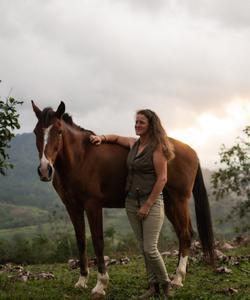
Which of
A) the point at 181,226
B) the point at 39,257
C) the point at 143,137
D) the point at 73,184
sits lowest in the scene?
the point at 39,257

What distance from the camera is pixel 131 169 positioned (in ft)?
26.9

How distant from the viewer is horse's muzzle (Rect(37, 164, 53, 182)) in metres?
7.74

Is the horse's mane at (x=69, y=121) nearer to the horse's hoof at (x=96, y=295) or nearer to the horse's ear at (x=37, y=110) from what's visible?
the horse's ear at (x=37, y=110)

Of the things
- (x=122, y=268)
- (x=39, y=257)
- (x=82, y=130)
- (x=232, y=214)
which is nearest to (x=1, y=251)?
(x=39, y=257)

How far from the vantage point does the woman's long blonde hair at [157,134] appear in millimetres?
7914

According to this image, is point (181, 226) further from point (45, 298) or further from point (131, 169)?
point (45, 298)

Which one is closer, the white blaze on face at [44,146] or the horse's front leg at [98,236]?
the white blaze on face at [44,146]

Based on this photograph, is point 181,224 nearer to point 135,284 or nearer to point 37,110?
point 135,284

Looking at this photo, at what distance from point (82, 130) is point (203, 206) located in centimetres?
351

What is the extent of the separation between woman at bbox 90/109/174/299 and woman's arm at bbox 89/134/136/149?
1243mm

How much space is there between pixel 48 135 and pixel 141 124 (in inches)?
70.0

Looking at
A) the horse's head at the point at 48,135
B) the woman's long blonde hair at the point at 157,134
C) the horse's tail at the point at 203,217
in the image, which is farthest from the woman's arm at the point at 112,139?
the horse's tail at the point at 203,217

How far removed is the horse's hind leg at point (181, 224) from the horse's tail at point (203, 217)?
767 millimetres

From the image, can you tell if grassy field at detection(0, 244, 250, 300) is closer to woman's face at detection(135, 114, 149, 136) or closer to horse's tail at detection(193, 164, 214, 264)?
horse's tail at detection(193, 164, 214, 264)
